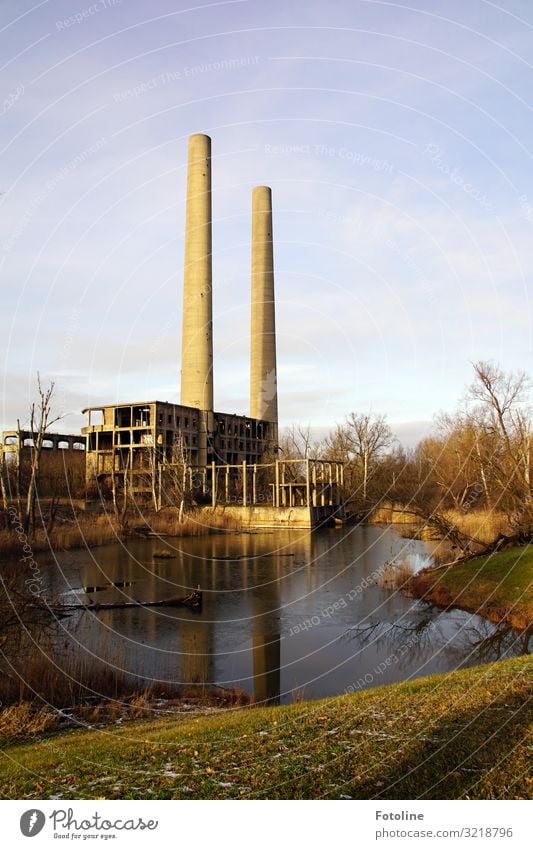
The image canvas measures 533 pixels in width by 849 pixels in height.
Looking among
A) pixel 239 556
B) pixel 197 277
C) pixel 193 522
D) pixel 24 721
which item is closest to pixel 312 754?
pixel 24 721

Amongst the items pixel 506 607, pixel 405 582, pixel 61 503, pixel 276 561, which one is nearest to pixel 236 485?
pixel 61 503

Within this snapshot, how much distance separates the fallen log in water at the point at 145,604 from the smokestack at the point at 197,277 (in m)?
33.5

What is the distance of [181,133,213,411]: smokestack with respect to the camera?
52.8 metres

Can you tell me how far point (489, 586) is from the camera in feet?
68.4

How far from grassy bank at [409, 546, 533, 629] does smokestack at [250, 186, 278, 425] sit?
1642 inches

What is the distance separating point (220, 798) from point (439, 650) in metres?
10.4

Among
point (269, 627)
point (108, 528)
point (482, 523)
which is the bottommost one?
point (269, 627)

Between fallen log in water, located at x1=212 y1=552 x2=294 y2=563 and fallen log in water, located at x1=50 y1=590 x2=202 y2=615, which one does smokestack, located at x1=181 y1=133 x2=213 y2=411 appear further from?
fallen log in water, located at x1=50 y1=590 x2=202 y2=615

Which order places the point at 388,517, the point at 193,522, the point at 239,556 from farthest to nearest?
the point at 388,517
the point at 193,522
the point at 239,556

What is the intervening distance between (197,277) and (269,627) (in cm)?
3936

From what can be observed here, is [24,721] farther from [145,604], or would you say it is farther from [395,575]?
[395,575]

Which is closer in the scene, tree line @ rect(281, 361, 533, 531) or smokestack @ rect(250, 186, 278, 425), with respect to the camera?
tree line @ rect(281, 361, 533, 531)

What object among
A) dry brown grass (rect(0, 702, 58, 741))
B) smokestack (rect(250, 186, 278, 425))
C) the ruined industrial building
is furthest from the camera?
smokestack (rect(250, 186, 278, 425))

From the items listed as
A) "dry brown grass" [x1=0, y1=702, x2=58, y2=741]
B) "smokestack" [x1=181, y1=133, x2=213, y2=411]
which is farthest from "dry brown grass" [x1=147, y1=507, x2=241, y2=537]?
"dry brown grass" [x1=0, y1=702, x2=58, y2=741]
